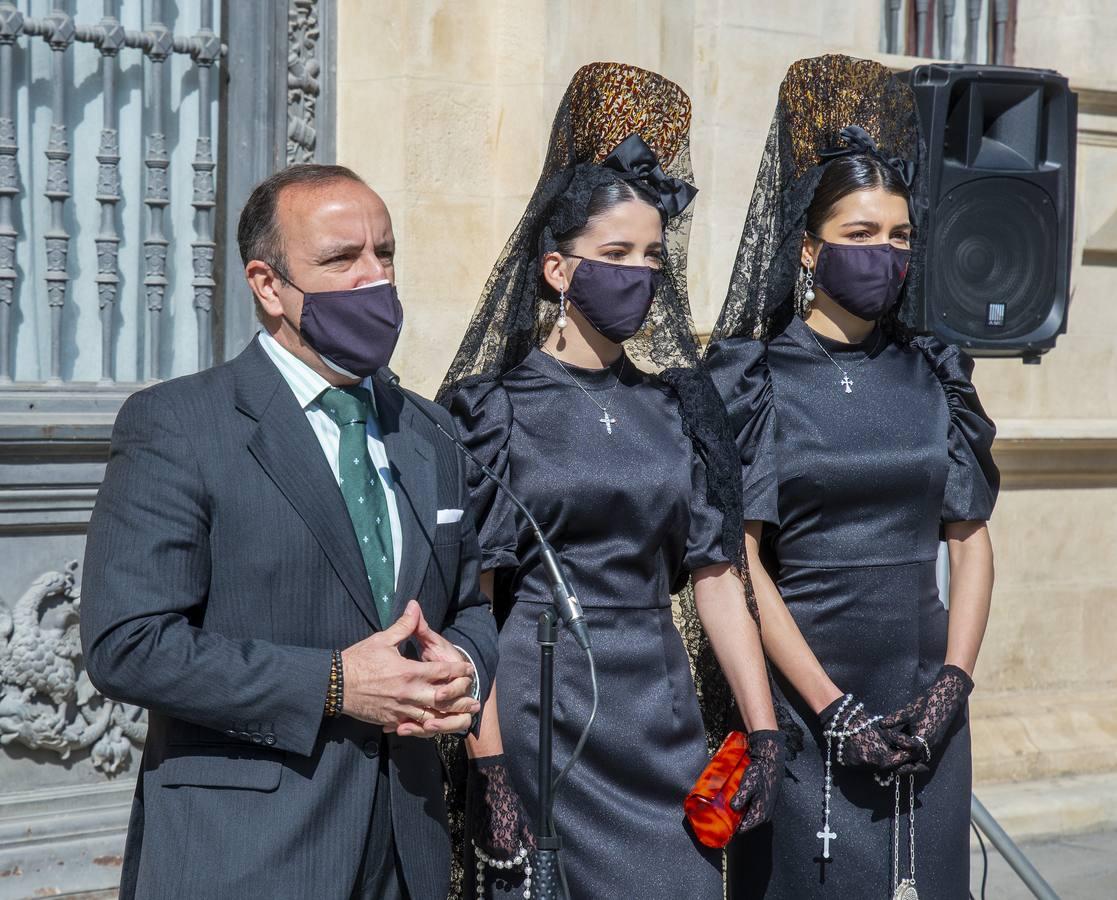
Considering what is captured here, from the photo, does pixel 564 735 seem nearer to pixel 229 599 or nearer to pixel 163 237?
pixel 229 599

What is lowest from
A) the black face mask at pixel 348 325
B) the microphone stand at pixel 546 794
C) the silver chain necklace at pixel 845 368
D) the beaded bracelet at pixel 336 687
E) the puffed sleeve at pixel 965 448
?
the microphone stand at pixel 546 794

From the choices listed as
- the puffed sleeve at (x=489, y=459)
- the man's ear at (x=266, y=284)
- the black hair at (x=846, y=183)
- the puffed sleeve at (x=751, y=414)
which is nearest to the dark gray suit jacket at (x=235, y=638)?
the man's ear at (x=266, y=284)

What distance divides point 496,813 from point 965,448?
1462 millimetres

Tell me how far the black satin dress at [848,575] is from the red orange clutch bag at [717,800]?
1.08 ft

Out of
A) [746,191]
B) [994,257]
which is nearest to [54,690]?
[746,191]

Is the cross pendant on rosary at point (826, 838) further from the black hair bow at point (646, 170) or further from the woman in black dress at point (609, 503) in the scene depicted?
the black hair bow at point (646, 170)

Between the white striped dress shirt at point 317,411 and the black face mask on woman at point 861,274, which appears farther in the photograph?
the black face mask on woman at point 861,274

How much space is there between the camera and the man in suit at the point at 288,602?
7.48 ft

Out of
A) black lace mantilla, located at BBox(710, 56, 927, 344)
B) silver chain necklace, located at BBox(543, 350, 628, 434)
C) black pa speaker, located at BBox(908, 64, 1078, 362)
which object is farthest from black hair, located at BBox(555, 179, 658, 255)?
black pa speaker, located at BBox(908, 64, 1078, 362)

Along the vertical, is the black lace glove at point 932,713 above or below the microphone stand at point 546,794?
below

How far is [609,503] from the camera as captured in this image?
3156 mm

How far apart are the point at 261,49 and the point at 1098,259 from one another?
3.52 m

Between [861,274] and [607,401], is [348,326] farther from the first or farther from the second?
[861,274]

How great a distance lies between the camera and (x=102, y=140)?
16.1 feet
